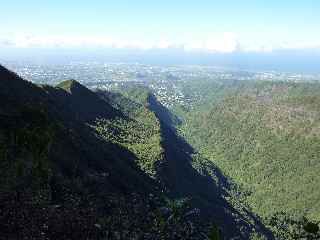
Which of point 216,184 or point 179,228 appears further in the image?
point 216,184

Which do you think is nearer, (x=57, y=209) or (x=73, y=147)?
(x=57, y=209)

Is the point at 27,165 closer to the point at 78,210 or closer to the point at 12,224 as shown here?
the point at 78,210

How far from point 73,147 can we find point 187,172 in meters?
102

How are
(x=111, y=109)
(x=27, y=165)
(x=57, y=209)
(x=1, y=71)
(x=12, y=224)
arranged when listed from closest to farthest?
(x=12, y=224)
(x=57, y=209)
(x=27, y=165)
(x=1, y=71)
(x=111, y=109)

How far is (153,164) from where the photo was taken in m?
124

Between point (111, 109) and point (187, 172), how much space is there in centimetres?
4258

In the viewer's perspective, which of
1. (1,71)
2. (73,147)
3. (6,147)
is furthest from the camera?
(1,71)

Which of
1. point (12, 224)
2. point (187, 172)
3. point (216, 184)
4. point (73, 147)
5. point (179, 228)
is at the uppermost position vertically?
point (12, 224)

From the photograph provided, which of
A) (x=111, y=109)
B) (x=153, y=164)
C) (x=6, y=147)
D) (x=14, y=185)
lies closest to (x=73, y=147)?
(x=6, y=147)

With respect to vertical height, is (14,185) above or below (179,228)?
above

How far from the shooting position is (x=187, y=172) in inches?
6368

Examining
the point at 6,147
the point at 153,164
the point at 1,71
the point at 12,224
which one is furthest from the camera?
the point at 153,164

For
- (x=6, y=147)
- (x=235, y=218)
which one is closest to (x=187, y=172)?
(x=235, y=218)

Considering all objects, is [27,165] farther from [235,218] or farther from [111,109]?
[111,109]
